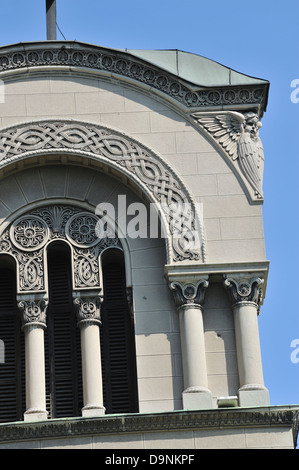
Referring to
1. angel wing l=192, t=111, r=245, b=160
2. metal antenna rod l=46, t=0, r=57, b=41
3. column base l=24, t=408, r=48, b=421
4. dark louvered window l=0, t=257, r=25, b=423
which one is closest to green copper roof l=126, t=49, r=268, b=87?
angel wing l=192, t=111, r=245, b=160

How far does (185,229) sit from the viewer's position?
126 feet

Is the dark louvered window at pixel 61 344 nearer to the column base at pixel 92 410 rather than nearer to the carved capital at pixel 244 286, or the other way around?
the column base at pixel 92 410

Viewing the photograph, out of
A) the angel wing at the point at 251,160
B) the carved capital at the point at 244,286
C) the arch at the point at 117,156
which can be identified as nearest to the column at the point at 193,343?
the carved capital at the point at 244,286

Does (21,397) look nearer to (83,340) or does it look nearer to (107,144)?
(83,340)

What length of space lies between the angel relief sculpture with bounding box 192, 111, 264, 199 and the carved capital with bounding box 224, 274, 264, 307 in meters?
1.77

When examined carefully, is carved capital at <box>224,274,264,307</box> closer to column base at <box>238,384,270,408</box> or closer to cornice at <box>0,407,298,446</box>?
column base at <box>238,384,270,408</box>

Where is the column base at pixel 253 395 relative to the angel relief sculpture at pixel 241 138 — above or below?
below

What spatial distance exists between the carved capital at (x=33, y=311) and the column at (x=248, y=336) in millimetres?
3433

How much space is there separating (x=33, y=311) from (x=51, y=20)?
7.08 metres

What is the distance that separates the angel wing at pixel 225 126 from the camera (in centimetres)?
3919

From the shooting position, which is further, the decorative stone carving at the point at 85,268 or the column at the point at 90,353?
the decorative stone carving at the point at 85,268

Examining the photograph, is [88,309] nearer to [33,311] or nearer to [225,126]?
[33,311]

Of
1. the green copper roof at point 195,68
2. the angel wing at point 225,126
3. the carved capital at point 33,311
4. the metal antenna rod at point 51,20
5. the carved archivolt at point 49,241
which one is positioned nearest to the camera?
the carved capital at point 33,311

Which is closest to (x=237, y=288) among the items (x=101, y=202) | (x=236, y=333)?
(x=236, y=333)
